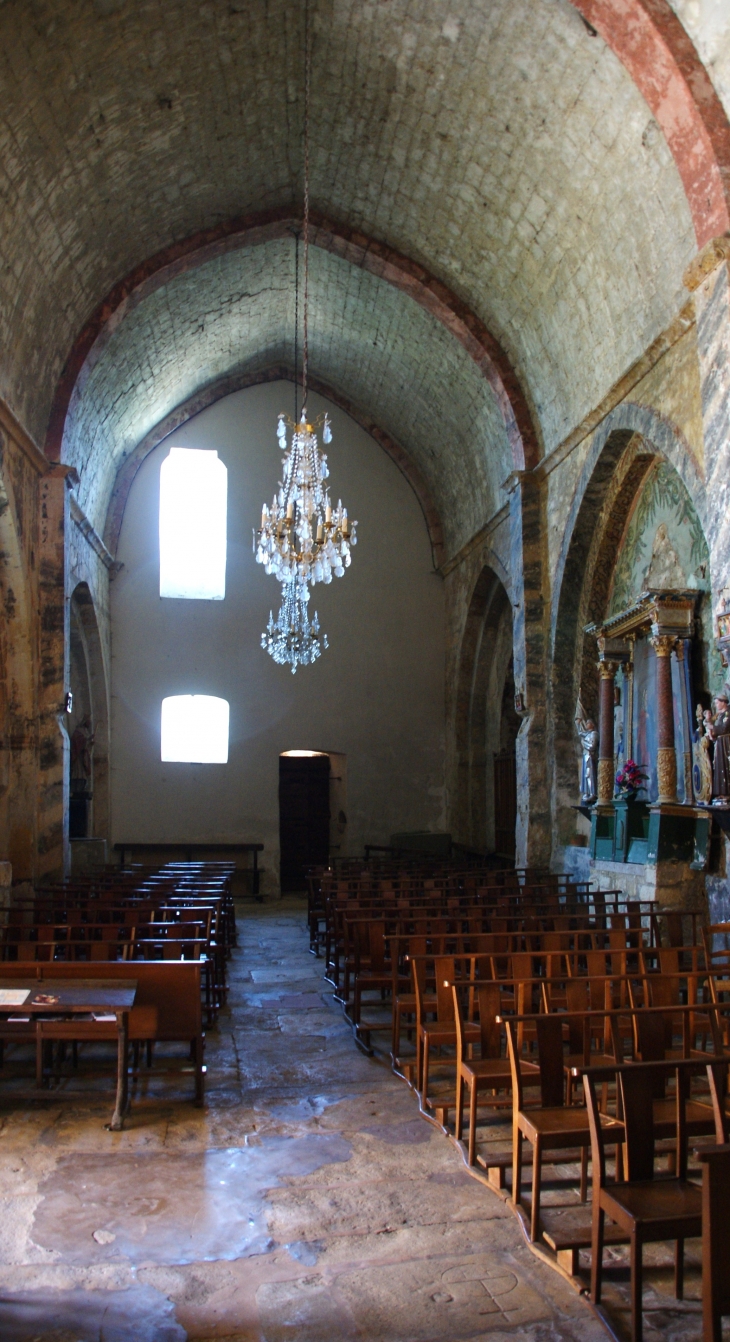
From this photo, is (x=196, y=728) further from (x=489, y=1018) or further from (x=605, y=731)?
(x=489, y=1018)

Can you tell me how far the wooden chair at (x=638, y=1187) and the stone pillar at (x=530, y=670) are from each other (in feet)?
32.0

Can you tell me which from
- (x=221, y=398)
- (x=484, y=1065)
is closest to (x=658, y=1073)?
(x=484, y=1065)

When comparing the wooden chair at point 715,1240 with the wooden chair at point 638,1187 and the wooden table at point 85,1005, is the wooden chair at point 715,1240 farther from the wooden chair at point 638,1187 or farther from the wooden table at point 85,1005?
the wooden table at point 85,1005

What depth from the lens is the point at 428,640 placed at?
19281 millimetres

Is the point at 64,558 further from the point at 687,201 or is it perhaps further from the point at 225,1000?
the point at 687,201

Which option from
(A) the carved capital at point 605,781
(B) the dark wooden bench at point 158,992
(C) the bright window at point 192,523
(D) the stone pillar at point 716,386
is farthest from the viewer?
(C) the bright window at point 192,523

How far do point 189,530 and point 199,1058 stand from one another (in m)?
14.4

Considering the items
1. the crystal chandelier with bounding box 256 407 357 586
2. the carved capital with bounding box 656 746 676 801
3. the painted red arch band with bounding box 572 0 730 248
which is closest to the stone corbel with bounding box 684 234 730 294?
the painted red arch band with bounding box 572 0 730 248

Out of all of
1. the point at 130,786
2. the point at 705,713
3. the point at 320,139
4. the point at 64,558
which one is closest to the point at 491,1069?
the point at 705,713

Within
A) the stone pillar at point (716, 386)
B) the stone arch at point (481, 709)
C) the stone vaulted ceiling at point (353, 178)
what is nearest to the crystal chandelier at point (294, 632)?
the stone arch at point (481, 709)

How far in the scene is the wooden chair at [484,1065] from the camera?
4578 mm

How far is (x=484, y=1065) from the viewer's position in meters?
4.75

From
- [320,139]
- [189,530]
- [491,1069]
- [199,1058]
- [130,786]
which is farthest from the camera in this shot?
[189,530]

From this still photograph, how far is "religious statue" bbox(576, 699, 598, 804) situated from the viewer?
11.6 metres
